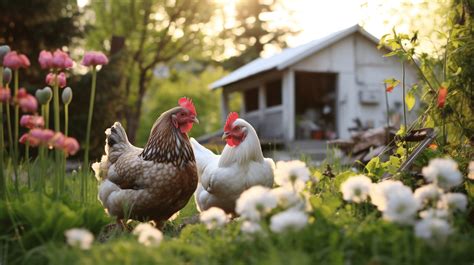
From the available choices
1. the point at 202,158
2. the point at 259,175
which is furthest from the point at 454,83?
the point at 202,158

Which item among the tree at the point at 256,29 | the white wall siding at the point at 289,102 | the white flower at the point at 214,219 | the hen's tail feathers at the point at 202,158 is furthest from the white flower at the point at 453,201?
the tree at the point at 256,29

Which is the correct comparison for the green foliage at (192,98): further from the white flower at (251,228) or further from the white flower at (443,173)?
the white flower at (443,173)

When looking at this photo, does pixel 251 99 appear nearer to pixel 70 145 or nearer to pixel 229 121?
pixel 229 121

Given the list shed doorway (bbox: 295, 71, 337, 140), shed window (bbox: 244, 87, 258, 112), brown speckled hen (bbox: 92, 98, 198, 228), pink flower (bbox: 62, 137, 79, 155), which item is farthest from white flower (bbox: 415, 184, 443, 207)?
shed window (bbox: 244, 87, 258, 112)

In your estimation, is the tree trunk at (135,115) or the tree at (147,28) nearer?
the tree trunk at (135,115)

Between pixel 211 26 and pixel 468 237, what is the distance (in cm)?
2552

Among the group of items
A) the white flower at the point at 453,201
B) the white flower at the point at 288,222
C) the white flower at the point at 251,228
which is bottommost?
the white flower at the point at 251,228

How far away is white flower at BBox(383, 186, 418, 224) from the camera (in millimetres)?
2336

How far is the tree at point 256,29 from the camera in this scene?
35.2m

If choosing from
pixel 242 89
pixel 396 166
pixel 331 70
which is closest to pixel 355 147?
pixel 396 166

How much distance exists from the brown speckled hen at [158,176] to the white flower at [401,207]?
1.99 meters

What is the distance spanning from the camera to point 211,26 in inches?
1074

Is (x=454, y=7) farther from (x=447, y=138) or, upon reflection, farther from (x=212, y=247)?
(x=212, y=247)

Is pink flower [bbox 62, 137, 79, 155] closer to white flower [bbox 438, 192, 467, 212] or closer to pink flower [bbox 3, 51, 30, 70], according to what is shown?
pink flower [bbox 3, 51, 30, 70]
